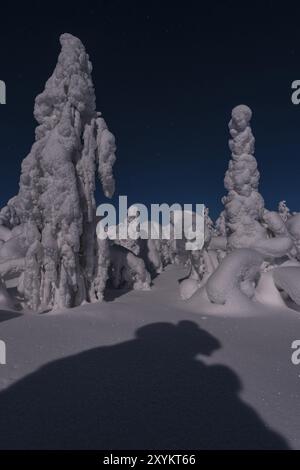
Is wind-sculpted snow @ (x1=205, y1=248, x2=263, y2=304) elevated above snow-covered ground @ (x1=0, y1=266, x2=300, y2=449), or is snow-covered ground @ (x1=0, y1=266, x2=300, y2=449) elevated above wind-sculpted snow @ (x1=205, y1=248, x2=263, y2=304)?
wind-sculpted snow @ (x1=205, y1=248, x2=263, y2=304)

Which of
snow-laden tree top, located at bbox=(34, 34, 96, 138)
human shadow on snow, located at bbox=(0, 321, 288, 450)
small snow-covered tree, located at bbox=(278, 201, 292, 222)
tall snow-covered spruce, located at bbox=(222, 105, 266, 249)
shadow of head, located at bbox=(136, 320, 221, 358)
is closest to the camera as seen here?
human shadow on snow, located at bbox=(0, 321, 288, 450)

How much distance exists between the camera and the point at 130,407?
391 cm

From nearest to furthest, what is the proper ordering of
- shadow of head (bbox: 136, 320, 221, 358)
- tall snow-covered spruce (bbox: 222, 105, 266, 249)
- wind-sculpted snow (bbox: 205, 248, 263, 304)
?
shadow of head (bbox: 136, 320, 221, 358) < wind-sculpted snow (bbox: 205, 248, 263, 304) < tall snow-covered spruce (bbox: 222, 105, 266, 249)

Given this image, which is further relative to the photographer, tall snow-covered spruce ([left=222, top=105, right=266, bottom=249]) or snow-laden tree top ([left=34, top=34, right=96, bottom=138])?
tall snow-covered spruce ([left=222, top=105, right=266, bottom=249])

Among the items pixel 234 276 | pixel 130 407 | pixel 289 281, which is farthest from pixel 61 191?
pixel 289 281

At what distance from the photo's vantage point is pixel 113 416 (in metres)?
3.70

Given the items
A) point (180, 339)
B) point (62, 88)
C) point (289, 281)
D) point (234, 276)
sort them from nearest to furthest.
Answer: point (180, 339) < point (234, 276) < point (289, 281) < point (62, 88)

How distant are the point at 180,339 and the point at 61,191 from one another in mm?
7257

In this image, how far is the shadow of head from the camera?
20.5 feet

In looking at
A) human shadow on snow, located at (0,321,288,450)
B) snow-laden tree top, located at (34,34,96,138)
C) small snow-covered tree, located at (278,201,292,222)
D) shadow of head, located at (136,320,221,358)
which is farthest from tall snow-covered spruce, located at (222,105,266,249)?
small snow-covered tree, located at (278,201,292,222)

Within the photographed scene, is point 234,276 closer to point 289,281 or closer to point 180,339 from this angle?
point 289,281

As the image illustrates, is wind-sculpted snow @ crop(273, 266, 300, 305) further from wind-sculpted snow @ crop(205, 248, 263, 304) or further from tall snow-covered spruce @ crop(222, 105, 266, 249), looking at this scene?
tall snow-covered spruce @ crop(222, 105, 266, 249)

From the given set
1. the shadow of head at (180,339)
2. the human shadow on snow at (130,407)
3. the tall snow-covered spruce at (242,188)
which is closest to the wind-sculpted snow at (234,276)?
the tall snow-covered spruce at (242,188)

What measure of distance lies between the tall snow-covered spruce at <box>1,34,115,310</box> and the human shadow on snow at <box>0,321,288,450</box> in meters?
6.44
